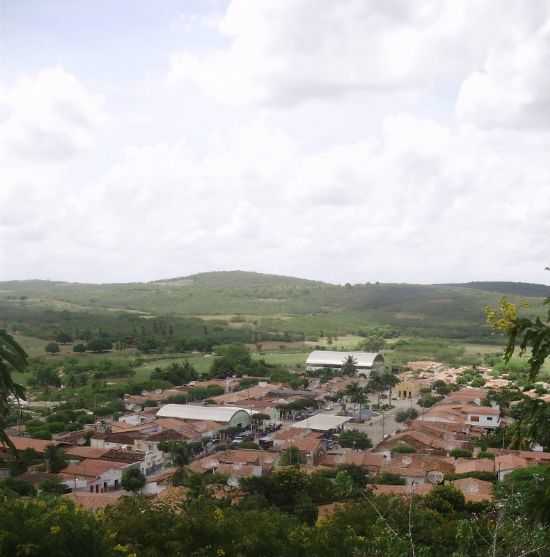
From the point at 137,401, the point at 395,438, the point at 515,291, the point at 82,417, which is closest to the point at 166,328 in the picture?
the point at 137,401

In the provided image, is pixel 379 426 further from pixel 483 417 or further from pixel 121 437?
pixel 121 437

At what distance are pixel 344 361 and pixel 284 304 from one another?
217 ft

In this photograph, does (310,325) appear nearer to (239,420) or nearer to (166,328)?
(166,328)

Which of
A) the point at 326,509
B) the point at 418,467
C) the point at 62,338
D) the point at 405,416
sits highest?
the point at 62,338

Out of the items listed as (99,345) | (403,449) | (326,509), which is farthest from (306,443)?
(99,345)

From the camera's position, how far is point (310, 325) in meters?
95.5

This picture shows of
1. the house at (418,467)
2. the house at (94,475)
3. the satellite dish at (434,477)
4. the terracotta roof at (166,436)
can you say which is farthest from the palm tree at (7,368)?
the terracotta roof at (166,436)

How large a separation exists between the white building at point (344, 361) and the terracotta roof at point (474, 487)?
38.5 m

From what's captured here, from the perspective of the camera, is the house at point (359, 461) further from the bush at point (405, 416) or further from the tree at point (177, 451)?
the bush at point (405, 416)

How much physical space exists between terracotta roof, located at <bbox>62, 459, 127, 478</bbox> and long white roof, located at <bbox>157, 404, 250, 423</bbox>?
32.9 feet

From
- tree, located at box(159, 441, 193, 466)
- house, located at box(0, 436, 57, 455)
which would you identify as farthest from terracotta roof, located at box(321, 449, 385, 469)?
house, located at box(0, 436, 57, 455)

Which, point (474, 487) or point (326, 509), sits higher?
point (326, 509)

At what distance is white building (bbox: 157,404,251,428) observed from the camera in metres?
33.8

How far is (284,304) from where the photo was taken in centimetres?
12612
